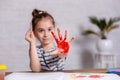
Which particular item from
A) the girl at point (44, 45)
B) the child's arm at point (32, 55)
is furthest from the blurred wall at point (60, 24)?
the child's arm at point (32, 55)

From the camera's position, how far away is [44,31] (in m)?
1.24

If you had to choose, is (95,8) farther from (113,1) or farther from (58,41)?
(58,41)

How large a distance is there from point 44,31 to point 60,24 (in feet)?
6.20

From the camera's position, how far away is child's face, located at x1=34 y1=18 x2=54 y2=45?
1.23 metres

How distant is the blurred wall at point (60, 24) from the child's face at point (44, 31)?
1.74 meters

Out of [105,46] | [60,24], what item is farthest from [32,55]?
[60,24]

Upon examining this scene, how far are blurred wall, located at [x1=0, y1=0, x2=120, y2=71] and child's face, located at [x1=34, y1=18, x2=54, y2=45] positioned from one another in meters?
1.74

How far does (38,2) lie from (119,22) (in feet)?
3.68

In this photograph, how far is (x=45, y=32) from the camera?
1234mm

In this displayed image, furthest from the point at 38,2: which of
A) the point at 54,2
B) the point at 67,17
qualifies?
the point at 67,17

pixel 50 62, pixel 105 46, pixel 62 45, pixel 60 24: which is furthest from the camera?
pixel 60 24

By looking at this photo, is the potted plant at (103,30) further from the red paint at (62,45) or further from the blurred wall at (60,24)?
the red paint at (62,45)

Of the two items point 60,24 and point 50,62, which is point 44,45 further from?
point 60,24

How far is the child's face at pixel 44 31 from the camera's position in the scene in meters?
1.23
